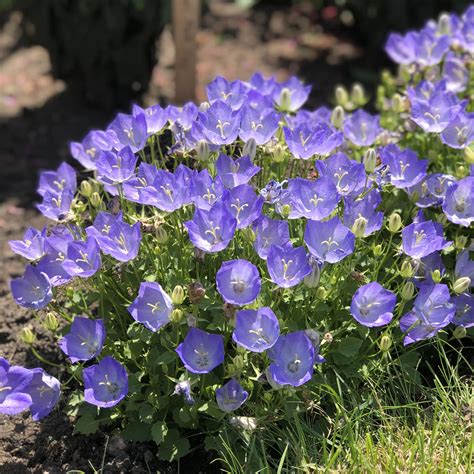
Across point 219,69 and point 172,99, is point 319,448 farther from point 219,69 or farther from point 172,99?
point 219,69

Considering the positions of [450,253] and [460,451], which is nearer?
[460,451]

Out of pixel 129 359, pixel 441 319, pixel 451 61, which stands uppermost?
pixel 451 61

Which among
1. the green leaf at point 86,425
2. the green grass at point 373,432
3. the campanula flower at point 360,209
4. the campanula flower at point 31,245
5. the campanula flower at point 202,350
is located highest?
the campanula flower at point 360,209

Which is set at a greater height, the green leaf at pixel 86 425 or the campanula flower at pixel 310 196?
the campanula flower at pixel 310 196

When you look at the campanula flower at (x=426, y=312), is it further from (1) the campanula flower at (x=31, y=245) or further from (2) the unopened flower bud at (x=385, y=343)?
(1) the campanula flower at (x=31, y=245)

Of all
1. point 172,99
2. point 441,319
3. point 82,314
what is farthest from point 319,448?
point 172,99

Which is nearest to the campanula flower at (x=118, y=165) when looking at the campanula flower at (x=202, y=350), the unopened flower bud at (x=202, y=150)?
the unopened flower bud at (x=202, y=150)
